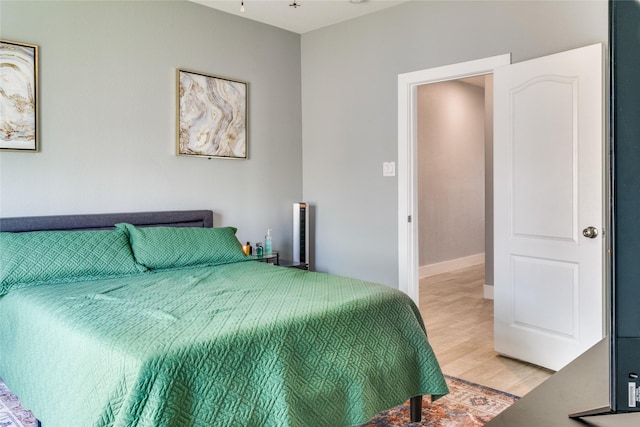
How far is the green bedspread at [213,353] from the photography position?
1530 mm

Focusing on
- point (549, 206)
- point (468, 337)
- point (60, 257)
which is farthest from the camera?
point (468, 337)

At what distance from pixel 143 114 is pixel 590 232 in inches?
124

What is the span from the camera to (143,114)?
11.8ft

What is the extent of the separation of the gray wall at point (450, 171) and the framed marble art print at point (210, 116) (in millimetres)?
2742

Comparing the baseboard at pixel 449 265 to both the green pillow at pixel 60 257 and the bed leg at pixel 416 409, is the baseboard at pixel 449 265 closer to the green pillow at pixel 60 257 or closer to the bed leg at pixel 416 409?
the bed leg at pixel 416 409

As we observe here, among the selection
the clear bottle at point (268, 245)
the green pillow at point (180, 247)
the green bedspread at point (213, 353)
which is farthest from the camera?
the clear bottle at point (268, 245)

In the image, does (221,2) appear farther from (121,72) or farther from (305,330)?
(305,330)

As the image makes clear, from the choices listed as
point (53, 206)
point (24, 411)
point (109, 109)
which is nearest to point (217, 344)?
point (24, 411)

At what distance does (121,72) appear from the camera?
347 centimetres

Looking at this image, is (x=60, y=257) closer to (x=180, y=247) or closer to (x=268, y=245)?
(x=180, y=247)

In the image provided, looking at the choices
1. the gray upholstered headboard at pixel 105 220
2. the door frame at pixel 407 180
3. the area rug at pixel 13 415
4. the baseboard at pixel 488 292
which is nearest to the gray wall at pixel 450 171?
the baseboard at pixel 488 292

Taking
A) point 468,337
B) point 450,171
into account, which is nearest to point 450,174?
point 450,171

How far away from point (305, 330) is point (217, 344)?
1.25 ft

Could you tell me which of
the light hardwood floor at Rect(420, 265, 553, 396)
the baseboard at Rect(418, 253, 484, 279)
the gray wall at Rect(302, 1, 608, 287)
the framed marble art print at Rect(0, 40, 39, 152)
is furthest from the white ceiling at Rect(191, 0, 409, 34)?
the baseboard at Rect(418, 253, 484, 279)
